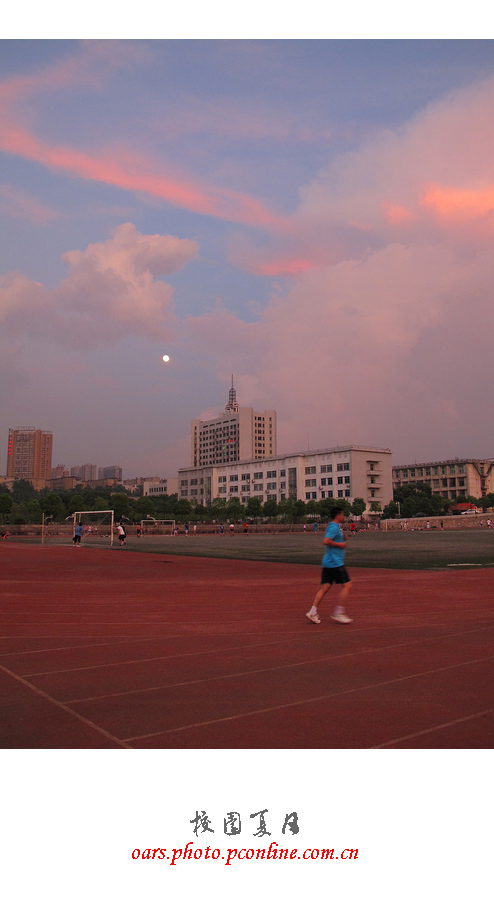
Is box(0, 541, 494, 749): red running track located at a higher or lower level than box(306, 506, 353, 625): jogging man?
lower

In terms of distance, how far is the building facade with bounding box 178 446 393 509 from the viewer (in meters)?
121

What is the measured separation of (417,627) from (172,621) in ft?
12.1

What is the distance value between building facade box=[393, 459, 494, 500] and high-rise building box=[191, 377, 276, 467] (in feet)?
139

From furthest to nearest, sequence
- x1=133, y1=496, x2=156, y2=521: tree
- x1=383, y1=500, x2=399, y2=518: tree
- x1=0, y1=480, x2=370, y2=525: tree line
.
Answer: x1=383, y1=500, x2=399, y2=518: tree < x1=133, y1=496, x2=156, y2=521: tree < x1=0, y1=480, x2=370, y2=525: tree line

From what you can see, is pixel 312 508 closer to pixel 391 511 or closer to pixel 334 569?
pixel 391 511

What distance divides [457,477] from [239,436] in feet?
197

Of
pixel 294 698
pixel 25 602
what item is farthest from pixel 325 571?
pixel 25 602

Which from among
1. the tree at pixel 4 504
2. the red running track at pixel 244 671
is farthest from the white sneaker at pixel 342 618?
the tree at pixel 4 504

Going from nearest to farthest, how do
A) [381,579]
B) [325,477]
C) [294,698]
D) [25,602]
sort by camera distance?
[294,698] < [25,602] < [381,579] < [325,477]

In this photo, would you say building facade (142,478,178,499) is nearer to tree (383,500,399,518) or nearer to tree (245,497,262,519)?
tree (245,497,262,519)

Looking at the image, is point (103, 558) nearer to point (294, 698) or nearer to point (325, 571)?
point (325, 571)

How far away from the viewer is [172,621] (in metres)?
9.82

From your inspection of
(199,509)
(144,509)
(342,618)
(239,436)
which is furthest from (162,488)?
(342,618)

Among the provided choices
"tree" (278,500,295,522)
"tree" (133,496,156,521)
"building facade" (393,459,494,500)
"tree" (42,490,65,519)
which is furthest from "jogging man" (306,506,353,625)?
"building facade" (393,459,494,500)
